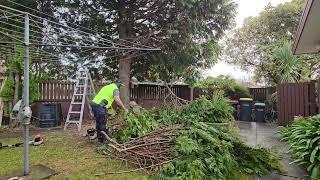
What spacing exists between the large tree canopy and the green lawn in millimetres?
11772

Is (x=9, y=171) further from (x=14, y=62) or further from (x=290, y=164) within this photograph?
(x=14, y=62)

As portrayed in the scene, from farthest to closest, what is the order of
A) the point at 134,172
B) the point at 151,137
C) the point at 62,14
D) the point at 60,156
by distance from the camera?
the point at 62,14
the point at 60,156
the point at 151,137
the point at 134,172

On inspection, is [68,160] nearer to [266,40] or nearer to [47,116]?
[47,116]

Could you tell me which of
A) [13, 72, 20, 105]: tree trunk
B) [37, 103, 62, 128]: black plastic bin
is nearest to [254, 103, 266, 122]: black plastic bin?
[37, 103, 62, 128]: black plastic bin

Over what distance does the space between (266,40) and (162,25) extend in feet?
26.6

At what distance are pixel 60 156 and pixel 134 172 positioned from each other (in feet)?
6.29

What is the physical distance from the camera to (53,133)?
29.7 ft

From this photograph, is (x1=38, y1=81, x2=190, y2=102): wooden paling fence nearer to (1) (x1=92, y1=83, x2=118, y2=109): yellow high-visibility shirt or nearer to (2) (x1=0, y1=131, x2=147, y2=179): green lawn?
(2) (x1=0, y1=131, x2=147, y2=179): green lawn

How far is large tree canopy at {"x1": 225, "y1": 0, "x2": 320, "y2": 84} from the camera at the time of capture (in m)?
16.4

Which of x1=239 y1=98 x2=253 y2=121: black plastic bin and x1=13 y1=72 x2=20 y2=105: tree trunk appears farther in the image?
x1=239 y1=98 x2=253 y2=121: black plastic bin

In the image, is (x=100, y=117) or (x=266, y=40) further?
(x=266, y=40)

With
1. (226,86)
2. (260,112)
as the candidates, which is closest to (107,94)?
(260,112)

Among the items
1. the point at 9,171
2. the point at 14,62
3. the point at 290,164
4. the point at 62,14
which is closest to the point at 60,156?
the point at 9,171

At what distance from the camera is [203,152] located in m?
5.09
